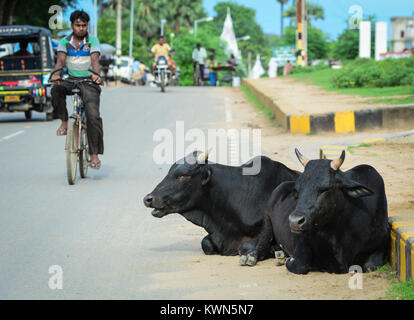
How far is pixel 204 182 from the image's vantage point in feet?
Result: 21.2

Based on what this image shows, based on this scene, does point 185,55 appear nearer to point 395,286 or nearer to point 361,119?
point 361,119

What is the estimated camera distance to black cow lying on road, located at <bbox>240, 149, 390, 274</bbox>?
5465 mm

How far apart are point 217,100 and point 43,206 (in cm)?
1621

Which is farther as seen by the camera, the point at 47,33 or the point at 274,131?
the point at 47,33

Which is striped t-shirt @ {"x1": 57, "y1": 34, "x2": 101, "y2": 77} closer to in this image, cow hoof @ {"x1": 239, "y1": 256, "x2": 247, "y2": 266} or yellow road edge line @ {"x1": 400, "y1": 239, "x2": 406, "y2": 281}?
cow hoof @ {"x1": 239, "y1": 256, "x2": 247, "y2": 266}

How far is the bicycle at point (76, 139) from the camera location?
10.1m

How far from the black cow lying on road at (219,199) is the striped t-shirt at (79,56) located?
14.4 feet

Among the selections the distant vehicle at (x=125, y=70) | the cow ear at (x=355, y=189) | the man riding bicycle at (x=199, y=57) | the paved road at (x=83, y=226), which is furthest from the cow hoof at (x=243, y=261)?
the distant vehicle at (x=125, y=70)

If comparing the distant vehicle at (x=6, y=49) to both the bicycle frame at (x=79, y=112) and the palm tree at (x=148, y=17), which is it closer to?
the bicycle frame at (x=79, y=112)

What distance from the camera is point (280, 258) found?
617cm

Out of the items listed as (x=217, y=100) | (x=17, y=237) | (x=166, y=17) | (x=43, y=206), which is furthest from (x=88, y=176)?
(x=166, y=17)

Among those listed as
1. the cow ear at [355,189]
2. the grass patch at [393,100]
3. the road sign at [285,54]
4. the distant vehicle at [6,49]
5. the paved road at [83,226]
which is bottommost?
the paved road at [83,226]

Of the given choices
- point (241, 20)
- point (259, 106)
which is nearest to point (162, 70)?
point (259, 106)
